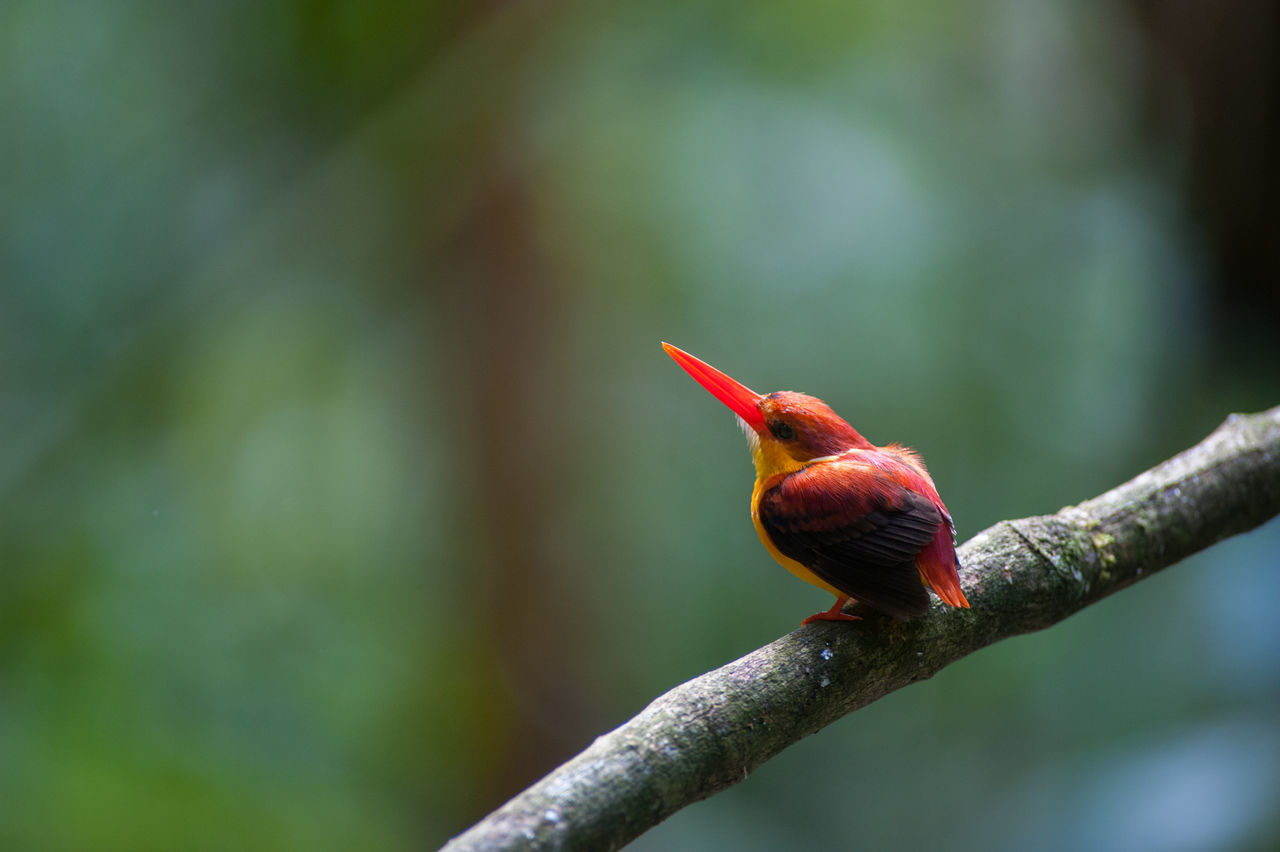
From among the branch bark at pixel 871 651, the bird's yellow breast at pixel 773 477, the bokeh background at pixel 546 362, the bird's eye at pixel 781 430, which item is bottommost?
the branch bark at pixel 871 651

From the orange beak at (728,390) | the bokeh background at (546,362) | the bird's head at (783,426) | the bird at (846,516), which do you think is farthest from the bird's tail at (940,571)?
the bokeh background at (546,362)

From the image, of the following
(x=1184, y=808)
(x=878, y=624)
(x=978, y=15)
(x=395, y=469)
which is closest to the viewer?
(x=878, y=624)

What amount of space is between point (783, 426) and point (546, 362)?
2.26m

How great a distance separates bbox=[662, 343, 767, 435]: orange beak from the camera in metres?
1.67

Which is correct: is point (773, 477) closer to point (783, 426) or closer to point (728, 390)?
point (783, 426)

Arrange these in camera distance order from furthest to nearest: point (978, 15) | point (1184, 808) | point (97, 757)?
point (978, 15) < point (97, 757) < point (1184, 808)

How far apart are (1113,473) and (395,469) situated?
2783 millimetres

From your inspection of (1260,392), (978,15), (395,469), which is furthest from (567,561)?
(978,15)

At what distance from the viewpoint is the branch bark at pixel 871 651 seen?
101 centimetres

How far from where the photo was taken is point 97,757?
3.29m

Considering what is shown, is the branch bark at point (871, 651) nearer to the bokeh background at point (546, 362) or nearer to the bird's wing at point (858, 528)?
the bird's wing at point (858, 528)

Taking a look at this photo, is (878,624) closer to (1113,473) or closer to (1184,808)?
(1184,808)

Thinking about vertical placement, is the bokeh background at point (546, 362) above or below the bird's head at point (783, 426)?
above

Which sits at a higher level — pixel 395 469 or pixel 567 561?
pixel 395 469
